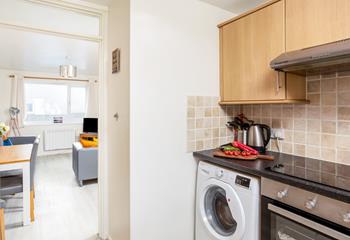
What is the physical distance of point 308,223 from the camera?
1036 millimetres

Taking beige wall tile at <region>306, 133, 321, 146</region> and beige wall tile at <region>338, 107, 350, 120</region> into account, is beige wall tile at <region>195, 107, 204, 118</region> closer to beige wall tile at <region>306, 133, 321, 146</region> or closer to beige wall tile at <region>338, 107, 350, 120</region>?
beige wall tile at <region>306, 133, 321, 146</region>

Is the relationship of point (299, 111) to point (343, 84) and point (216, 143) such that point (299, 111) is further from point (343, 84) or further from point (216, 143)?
point (216, 143)

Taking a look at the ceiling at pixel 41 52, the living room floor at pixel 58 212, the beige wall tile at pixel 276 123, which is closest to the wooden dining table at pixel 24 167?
the living room floor at pixel 58 212

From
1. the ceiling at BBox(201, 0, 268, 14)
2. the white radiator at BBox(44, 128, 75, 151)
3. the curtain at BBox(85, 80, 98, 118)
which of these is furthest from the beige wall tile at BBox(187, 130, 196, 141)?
the white radiator at BBox(44, 128, 75, 151)

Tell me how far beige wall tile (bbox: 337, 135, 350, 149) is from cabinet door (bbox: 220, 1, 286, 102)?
1.64 ft

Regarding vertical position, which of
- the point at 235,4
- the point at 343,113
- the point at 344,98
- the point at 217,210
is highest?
the point at 235,4

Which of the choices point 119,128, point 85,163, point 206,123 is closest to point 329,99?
point 206,123

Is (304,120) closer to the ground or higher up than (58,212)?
higher up

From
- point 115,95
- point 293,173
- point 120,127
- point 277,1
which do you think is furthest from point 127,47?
point 293,173

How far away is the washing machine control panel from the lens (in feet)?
4.41

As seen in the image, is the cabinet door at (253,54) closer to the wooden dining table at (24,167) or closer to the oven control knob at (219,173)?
Answer: the oven control knob at (219,173)

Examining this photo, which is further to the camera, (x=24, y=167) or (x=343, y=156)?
(x=24, y=167)

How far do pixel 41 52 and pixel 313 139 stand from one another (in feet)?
14.3

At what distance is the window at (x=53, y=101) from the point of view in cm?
541
